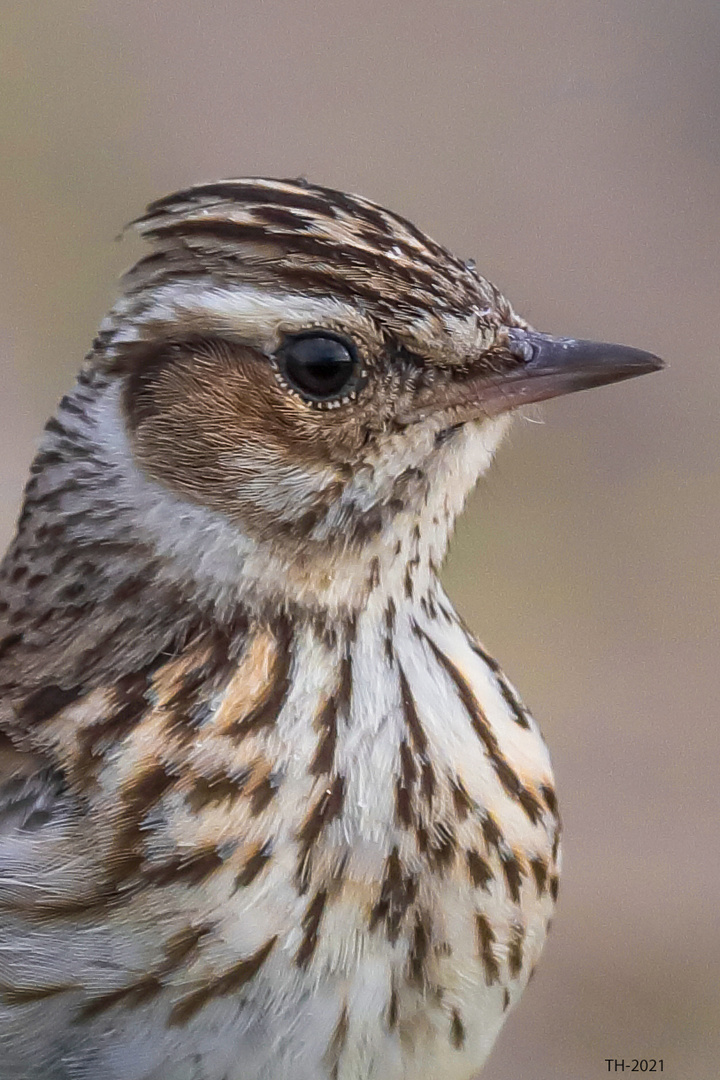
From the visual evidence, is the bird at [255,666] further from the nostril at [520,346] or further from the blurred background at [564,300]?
the blurred background at [564,300]

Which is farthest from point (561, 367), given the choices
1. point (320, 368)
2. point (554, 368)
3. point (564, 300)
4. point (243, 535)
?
point (564, 300)

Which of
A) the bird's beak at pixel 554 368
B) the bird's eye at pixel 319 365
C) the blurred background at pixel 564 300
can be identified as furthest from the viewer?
the blurred background at pixel 564 300

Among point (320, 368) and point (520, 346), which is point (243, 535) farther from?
point (520, 346)

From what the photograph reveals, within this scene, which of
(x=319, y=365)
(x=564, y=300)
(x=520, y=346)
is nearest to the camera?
(x=319, y=365)

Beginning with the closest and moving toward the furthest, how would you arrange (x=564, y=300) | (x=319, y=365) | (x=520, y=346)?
(x=319, y=365) < (x=520, y=346) < (x=564, y=300)

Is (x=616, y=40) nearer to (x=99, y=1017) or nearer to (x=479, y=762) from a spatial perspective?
(x=479, y=762)

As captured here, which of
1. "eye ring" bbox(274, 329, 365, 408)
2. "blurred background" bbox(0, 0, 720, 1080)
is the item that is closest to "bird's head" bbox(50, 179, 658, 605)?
"eye ring" bbox(274, 329, 365, 408)

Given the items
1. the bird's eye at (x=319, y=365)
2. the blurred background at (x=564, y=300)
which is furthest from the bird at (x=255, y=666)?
the blurred background at (x=564, y=300)
